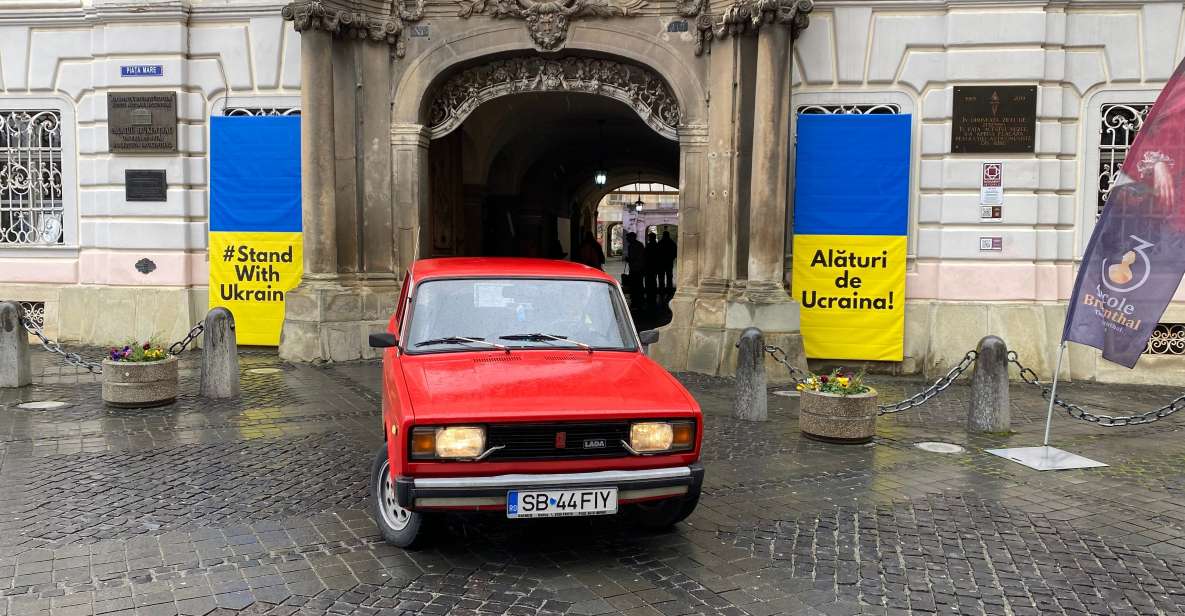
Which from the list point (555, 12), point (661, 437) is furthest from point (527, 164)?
point (661, 437)

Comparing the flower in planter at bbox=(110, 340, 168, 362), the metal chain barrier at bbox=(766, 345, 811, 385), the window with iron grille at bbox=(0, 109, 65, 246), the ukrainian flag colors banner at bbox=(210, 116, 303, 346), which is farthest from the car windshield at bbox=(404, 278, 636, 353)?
the window with iron grille at bbox=(0, 109, 65, 246)

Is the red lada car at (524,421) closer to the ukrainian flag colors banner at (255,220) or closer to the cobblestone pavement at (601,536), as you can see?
the cobblestone pavement at (601,536)

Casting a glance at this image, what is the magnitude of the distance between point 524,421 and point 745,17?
28.2ft

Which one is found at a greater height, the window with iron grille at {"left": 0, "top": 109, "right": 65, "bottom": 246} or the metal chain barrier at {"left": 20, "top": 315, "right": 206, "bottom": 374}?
the window with iron grille at {"left": 0, "top": 109, "right": 65, "bottom": 246}

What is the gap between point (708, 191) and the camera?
12.3m

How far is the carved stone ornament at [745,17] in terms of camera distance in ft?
36.9

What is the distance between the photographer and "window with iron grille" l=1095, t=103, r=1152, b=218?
11.6 meters

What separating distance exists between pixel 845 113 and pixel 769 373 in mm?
3747

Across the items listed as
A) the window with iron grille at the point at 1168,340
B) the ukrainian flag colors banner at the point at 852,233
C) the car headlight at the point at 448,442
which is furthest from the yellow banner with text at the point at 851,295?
the car headlight at the point at 448,442

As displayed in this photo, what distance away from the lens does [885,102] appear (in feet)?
39.2

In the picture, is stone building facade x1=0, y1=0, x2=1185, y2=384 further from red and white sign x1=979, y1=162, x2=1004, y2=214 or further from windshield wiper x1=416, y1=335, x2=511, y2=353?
windshield wiper x1=416, y1=335, x2=511, y2=353

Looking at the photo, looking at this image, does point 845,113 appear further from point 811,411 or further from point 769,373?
point 811,411

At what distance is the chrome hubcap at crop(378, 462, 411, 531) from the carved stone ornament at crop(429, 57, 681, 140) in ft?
27.9

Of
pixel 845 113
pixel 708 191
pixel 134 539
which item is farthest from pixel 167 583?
pixel 845 113
